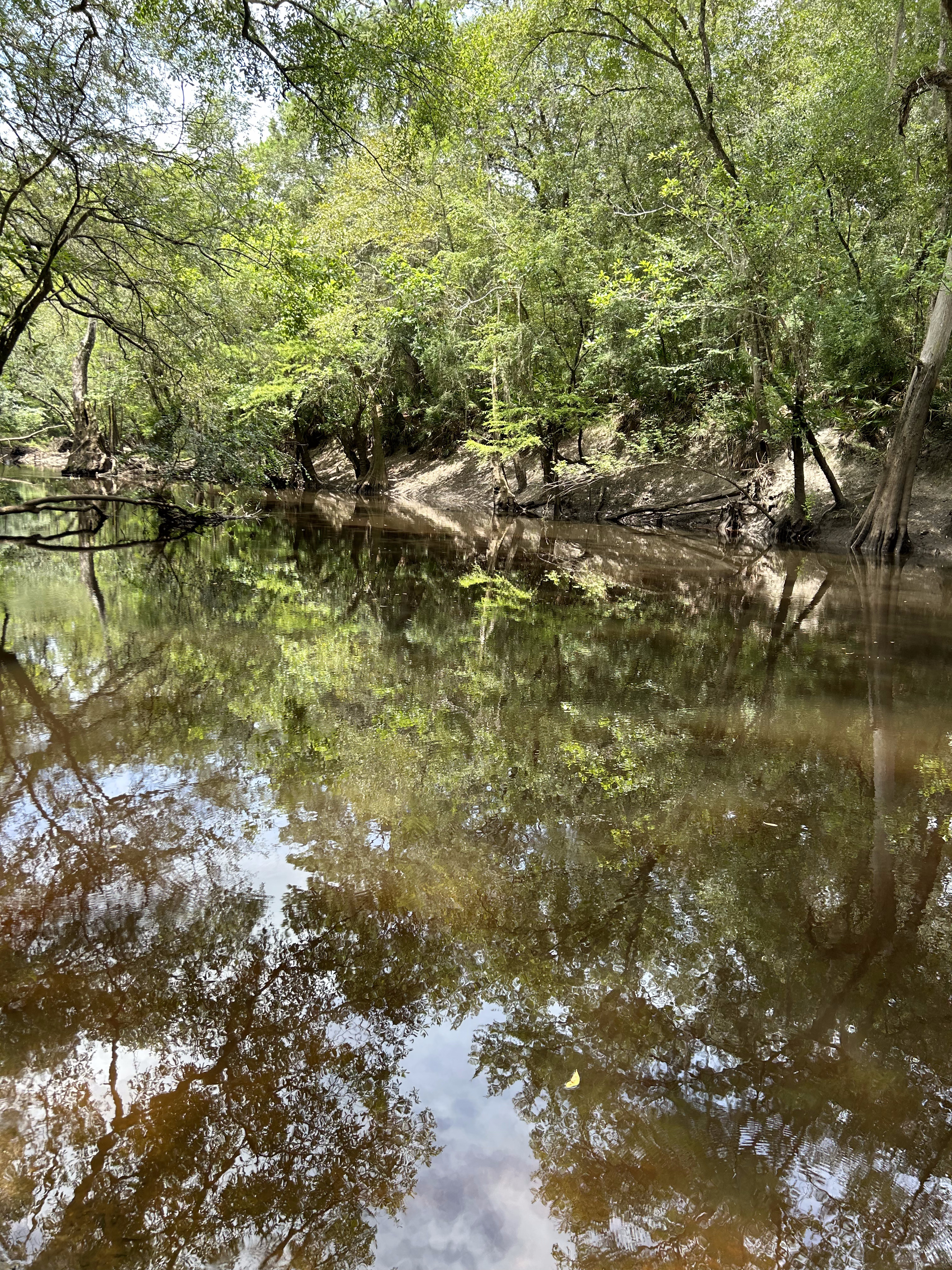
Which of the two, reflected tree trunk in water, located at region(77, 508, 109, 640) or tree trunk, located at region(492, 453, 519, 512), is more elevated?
tree trunk, located at region(492, 453, 519, 512)

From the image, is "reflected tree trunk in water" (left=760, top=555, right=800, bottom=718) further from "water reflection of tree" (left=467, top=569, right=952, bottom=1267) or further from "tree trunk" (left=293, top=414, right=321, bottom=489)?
"tree trunk" (left=293, top=414, right=321, bottom=489)

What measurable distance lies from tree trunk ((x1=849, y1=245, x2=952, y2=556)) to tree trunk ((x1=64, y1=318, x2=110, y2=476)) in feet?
81.8

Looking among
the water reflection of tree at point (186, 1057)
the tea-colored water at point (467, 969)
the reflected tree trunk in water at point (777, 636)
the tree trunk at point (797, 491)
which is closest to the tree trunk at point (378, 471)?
the tree trunk at point (797, 491)

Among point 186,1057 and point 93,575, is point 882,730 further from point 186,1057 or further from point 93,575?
point 93,575

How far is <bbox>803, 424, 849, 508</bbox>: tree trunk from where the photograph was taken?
57.3 ft

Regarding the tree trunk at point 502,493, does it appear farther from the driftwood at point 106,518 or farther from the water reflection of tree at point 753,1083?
the water reflection of tree at point 753,1083

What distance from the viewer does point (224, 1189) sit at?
2.02m

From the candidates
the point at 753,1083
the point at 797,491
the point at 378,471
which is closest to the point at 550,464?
the point at 797,491

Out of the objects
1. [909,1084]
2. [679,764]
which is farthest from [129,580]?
[909,1084]

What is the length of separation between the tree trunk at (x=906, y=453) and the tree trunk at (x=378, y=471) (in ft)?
68.4

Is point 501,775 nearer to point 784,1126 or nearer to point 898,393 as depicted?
point 784,1126

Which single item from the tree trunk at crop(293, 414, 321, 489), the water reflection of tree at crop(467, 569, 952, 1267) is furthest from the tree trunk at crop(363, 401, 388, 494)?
the water reflection of tree at crop(467, 569, 952, 1267)

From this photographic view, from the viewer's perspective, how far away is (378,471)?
108ft

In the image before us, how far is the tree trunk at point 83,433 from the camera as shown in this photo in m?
26.8
